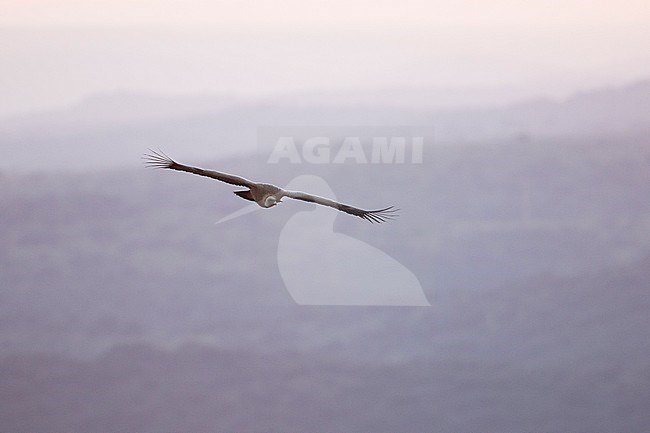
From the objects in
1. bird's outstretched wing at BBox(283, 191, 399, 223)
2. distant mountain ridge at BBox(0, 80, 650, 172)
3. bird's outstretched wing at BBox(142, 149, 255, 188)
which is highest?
distant mountain ridge at BBox(0, 80, 650, 172)

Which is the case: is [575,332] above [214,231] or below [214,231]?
below

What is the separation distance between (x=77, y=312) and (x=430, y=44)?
2.07 meters

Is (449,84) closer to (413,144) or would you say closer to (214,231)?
(413,144)

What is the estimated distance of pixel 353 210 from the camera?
4145 millimetres

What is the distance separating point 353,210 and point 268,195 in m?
0.40

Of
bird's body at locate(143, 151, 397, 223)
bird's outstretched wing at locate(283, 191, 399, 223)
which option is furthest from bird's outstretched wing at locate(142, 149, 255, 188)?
bird's outstretched wing at locate(283, 191, 399, 223)

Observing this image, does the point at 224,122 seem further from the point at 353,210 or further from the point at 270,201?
the point at 353,210

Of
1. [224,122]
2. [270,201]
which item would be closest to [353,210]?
[270,201]

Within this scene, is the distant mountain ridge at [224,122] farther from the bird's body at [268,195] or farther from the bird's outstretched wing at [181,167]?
the bird's body at [268,195]

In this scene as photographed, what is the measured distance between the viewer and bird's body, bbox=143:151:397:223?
4.14 meters

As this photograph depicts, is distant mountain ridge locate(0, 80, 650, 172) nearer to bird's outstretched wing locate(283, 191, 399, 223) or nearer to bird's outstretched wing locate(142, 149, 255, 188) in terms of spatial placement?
bird's outstretched wing locate(142, 149, 255, 188)

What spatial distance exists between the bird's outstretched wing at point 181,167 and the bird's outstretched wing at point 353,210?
211 millimetres

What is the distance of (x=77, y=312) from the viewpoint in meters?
4.58

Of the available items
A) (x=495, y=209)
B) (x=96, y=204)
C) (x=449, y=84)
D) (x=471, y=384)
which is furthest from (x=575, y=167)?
(x=96, y=204)
